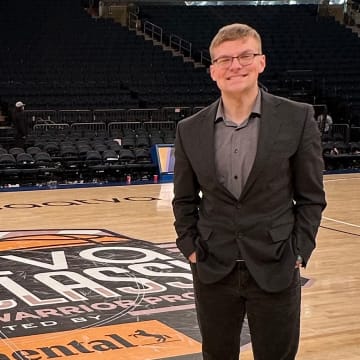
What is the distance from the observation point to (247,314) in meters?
2.40

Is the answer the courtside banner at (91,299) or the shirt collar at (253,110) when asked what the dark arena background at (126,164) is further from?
the shirt collar at (253,110)

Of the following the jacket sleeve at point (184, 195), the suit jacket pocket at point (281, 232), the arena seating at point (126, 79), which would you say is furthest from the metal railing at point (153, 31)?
the suit jacket pocket at point (281, 232)

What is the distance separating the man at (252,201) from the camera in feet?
7.53

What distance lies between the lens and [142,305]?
200 inches

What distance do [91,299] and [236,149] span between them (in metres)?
3.20

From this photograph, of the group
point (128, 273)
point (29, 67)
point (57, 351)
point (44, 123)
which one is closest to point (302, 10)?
point (29, 67)

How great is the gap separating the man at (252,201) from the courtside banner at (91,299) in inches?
68.4

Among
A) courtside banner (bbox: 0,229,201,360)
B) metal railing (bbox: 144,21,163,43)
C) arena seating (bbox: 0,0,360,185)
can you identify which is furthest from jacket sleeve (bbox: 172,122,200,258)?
metal railing (bbox: 144,21,163,43)

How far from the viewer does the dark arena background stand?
15.1ft

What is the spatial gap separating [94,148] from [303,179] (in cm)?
1116

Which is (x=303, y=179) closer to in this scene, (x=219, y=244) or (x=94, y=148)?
(x=219, y=244)

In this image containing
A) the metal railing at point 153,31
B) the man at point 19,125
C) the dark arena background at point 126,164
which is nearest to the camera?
the dark arena background at point 126,164

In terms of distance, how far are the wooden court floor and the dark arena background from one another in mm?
20

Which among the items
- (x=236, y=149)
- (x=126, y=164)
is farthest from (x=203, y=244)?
(x=126, y=164)
